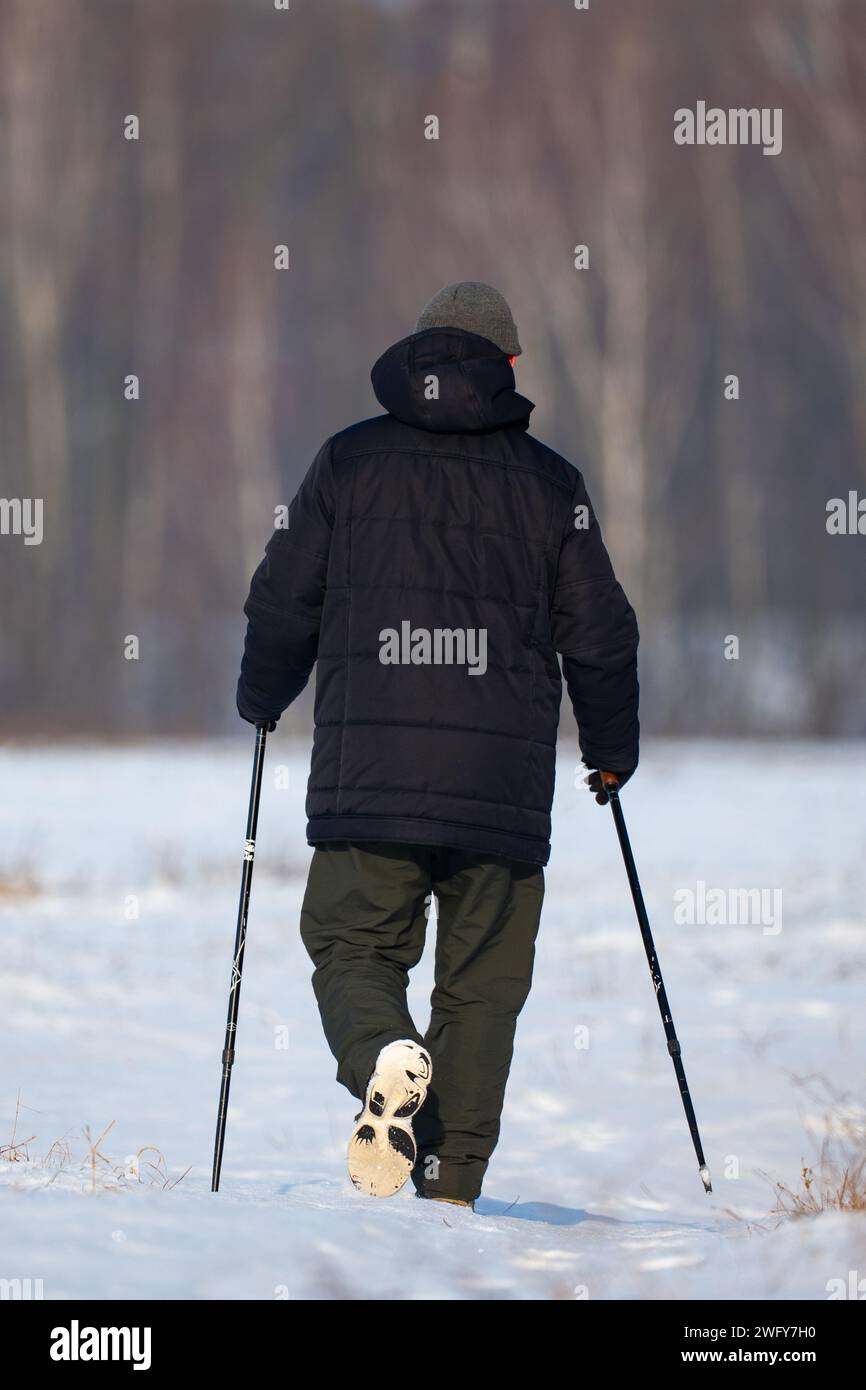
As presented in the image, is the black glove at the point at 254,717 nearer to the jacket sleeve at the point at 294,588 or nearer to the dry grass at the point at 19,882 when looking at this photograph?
the jacket sleeve at the point at 294,588

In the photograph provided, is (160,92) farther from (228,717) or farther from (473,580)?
(473,580)

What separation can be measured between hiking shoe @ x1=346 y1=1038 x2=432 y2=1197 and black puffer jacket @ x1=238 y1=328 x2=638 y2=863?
1.54 ft

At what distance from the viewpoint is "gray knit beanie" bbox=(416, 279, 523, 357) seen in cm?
385

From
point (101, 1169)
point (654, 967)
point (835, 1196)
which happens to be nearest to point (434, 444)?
point (654, 967)

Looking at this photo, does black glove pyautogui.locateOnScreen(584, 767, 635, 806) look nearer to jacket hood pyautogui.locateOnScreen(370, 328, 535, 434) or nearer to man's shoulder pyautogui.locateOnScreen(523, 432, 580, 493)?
man's shoulder pyautogui.locateOnScreen(523, 432, 580, 493)

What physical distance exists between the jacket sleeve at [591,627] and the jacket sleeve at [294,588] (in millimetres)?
497

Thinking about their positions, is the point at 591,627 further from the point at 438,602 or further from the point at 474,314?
the point at 474,314

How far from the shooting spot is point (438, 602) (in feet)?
12.1

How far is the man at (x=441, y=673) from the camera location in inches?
145

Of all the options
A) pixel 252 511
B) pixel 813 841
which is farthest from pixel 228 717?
pixel 813 841

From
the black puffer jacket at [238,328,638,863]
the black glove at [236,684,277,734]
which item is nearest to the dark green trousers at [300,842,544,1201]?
the black puffer jacket at [238,328,638,863]

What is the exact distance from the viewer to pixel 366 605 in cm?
372

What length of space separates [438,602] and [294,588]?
32 cm

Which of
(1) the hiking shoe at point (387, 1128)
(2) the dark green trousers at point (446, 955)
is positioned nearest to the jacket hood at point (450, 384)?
(2) the dark green trousers at point (446, 955)
